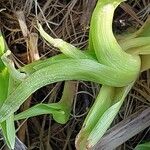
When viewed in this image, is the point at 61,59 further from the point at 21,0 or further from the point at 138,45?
the point at 21,0

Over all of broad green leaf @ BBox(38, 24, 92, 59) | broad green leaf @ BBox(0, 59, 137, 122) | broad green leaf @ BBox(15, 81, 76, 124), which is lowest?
broad green leaf @ BBox(15, 81, 76, 124)

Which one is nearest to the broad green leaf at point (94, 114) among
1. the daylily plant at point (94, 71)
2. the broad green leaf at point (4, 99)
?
the daylily plant at point (94, 71)

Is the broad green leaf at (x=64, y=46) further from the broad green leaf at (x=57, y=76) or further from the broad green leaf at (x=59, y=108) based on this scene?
the broad green leaf at (x=59, y=108)

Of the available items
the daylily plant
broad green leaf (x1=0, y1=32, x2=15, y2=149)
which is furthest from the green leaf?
broad green leaf (x1=0, y1=32, x2=15, y2=149)

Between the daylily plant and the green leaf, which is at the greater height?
the daylily plant

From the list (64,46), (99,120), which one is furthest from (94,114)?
(64,46)

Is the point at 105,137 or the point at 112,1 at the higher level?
the point at 112,1

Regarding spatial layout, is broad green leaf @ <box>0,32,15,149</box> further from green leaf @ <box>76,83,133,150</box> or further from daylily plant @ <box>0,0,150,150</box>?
green leaf @ <box>76,83,133,150</box>

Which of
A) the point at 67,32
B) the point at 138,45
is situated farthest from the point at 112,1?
the point at 67,32

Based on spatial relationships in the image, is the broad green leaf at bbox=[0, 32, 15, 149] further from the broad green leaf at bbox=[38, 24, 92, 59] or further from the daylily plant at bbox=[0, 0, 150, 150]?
the broad green leaf at bbox=[38, 24, 92, 59]
